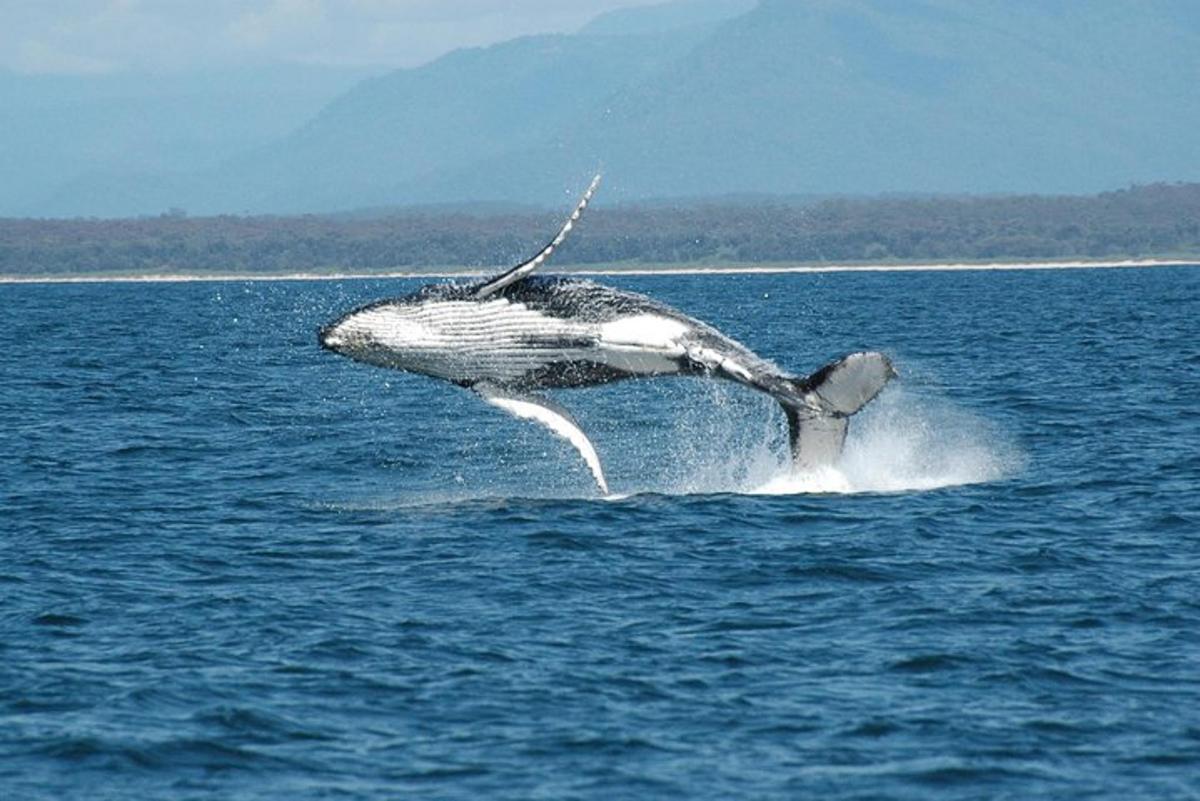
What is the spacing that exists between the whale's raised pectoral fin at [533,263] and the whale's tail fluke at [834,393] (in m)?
2.75

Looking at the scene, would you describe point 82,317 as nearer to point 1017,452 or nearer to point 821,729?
point 1017,452

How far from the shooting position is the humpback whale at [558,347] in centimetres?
1889

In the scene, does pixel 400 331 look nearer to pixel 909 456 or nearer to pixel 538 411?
pixel 538 411

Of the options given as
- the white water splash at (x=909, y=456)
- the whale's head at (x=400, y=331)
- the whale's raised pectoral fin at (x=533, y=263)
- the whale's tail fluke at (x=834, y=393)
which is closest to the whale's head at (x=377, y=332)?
the whale's head at (x=400, y=331)

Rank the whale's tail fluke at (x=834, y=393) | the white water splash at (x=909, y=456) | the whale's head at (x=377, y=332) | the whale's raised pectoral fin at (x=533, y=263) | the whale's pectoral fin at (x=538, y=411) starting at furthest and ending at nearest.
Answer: the white water splash at (x=909, y=456) → the whale's pectoral fin at (x=538, y=411) → the whale's tail fluke at (x=834, y=393) → the whale's head at (x=377, y=332) → the whale's raised pectoral fin at (x=533, y=263)

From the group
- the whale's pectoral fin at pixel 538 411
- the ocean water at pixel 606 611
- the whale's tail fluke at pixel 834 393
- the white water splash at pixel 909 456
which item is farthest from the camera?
the white water splash at pixel 909 456

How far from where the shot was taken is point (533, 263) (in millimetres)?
18250

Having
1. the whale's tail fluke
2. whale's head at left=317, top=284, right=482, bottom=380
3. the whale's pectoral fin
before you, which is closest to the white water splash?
the whale's tail fluke

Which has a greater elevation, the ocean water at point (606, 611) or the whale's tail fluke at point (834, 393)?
the whale's tail fluke at point (834, 393)

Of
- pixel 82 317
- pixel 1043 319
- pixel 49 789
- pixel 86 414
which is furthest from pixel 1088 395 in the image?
pixel 82 317

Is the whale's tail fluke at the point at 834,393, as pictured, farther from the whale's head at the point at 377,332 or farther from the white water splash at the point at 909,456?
the whale's head at the point at 377,332

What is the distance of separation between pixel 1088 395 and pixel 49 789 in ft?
92.9

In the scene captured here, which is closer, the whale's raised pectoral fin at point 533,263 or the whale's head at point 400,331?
the whale's raised pectoral fin at point 533,263

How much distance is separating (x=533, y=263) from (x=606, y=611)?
3.16m
